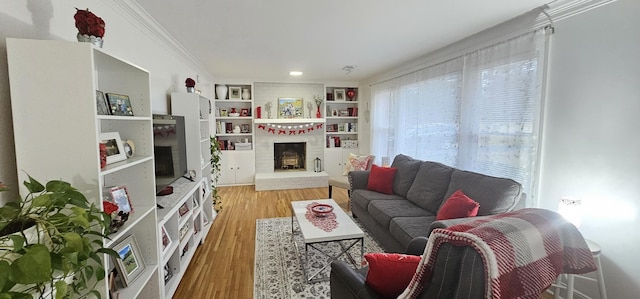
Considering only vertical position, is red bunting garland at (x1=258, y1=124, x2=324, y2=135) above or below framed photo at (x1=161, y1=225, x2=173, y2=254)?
above

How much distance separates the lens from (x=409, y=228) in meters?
2.43

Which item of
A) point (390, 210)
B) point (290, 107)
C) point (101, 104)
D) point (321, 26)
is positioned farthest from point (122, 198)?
point (290, 107)

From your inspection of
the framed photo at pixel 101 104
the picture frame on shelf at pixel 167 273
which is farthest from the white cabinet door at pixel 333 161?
the framed photo at pixel 101 104

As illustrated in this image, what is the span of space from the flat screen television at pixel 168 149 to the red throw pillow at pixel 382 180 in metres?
2.29

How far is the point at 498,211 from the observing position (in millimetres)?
2186

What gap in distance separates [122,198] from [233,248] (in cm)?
162

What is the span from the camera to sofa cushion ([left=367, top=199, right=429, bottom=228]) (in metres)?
2.77

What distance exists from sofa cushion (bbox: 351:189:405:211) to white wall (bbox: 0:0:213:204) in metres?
2.48

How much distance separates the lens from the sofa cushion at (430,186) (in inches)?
113

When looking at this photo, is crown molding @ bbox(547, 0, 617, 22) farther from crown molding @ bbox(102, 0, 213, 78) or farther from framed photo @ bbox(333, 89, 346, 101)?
framed photo @ bbox(333, 89, 346, 101)

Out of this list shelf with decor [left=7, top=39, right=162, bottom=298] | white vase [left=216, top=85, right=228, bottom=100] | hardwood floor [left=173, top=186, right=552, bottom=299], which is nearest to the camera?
shelf with decor [left=7, top=39, right=162, bottom=298]

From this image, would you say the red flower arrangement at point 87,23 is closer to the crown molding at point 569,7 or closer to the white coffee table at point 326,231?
the white coffee table at point 326,231

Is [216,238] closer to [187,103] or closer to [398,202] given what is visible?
[187,103]

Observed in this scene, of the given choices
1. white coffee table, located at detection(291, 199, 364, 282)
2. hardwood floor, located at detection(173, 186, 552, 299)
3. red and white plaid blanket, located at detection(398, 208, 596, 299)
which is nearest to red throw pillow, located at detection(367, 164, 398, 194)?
white coffee table, located at detection(291, 199, 364, 282)
